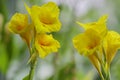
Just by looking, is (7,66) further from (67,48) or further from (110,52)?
(110,52)

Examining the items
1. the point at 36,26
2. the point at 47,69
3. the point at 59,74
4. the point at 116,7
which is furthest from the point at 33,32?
the point at 116,7

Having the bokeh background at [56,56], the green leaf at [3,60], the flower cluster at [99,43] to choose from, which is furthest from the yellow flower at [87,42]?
the green leaf at [3,60]

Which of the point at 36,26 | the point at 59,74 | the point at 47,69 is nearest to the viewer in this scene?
the point at 36,26

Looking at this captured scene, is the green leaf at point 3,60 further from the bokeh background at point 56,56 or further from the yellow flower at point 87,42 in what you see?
the yellow flower at point 87,42

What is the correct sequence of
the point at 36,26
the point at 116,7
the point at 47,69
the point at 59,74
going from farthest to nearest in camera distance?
1. the point at 116,7
2. the point at 47,69
3. the point at 59,74
4. the point at 36,26

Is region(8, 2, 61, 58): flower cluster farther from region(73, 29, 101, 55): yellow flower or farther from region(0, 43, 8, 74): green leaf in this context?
region(0, 43, 8, 74): green leaf

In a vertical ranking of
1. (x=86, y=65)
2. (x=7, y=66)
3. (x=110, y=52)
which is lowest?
(x=86, y=65)
